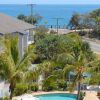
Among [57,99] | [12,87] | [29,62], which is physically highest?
[29,62]

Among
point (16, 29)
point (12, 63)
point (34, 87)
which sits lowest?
point (34, 87)

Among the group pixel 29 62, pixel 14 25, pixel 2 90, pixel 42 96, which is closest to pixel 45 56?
pixel 14 25

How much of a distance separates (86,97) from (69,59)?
838 cm

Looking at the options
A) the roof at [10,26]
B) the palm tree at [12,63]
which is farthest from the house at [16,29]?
the palm tree at [12,63]

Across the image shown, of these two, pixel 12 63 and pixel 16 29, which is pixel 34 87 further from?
pixel 12 63

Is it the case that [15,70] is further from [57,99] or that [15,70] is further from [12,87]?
[57,99]

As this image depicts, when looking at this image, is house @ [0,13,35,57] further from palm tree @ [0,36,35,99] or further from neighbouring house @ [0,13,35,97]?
palm tree @ [0,36,35,99]

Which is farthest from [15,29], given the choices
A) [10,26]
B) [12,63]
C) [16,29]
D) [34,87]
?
[12,63]

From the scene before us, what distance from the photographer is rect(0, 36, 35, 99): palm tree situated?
22.5m

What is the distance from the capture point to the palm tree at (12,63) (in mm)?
22453

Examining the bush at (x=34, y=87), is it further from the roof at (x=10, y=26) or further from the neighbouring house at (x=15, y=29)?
the roof at (x=10, y=26)

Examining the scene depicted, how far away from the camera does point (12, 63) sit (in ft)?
74.0

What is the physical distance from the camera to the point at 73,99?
113 ft

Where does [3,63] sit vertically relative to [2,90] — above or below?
above
